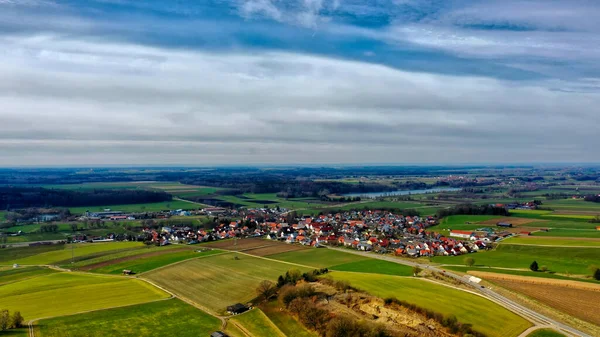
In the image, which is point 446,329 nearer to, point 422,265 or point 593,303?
point 593,303

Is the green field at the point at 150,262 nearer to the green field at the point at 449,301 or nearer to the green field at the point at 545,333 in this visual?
the green field at the point at 449,301

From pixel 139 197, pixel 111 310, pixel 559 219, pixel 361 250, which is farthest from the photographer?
pixel 139 197

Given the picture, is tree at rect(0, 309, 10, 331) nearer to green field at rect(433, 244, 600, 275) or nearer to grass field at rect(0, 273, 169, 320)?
grass field at rect(0, 273, 169, 320)

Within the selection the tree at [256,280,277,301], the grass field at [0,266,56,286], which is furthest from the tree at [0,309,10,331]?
the grass field at [0,266,56,286]

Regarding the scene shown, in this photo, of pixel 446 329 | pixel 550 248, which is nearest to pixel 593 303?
pixel 446 329

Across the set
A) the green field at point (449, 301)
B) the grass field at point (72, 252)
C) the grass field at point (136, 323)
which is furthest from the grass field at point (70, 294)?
the green field at point (449, 301)

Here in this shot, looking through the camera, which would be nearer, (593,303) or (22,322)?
(22,322)
